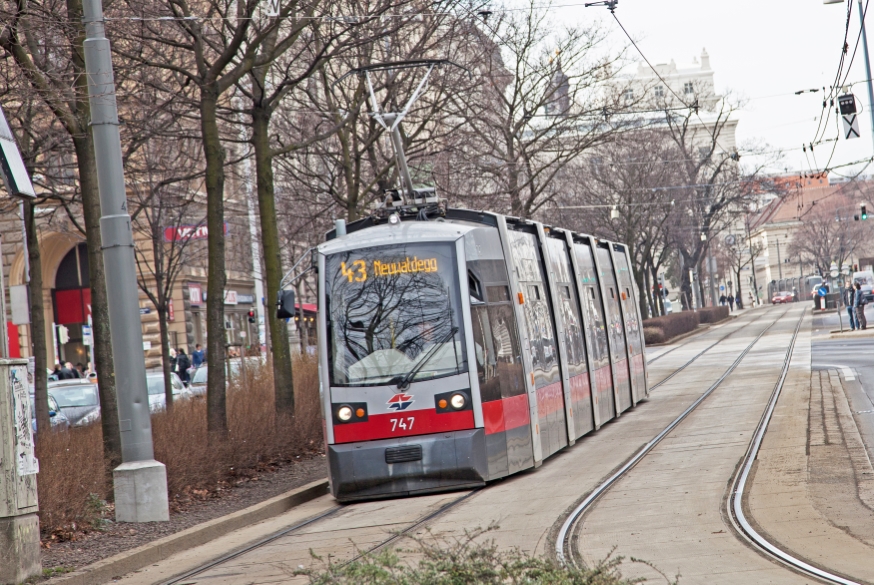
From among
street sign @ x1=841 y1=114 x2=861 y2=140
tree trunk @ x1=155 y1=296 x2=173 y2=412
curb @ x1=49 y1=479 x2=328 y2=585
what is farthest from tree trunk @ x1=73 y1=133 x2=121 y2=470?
street sign @ x1=841 y1=114 x2=861 y2=140

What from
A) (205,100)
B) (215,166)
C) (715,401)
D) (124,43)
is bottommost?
(715,401)

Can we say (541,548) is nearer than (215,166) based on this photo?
Yes

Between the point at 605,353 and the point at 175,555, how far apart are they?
10.3m

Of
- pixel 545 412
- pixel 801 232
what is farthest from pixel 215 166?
pixel 801 232

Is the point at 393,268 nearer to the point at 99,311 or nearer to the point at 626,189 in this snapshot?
the point at 99,311

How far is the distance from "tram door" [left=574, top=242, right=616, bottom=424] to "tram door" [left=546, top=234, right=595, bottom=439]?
44 centimetres

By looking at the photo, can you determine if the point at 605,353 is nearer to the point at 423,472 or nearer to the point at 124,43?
the point at 423,472

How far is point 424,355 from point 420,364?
103mm

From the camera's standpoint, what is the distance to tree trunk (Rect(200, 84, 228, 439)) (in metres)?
14.2

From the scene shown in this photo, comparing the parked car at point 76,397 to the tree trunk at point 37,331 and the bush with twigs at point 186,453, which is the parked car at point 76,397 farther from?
the bush with twigs at point 186,453

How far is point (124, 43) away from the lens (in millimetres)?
17828

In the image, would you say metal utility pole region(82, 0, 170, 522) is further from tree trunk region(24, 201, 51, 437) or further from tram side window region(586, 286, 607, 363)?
tram side window region(586, 286, 607, 363)

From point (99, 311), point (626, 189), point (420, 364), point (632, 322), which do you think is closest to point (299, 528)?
point (420, 364)

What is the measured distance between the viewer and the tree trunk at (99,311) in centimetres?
1202
